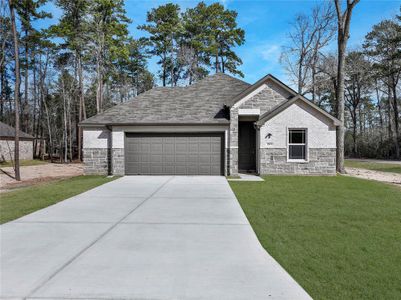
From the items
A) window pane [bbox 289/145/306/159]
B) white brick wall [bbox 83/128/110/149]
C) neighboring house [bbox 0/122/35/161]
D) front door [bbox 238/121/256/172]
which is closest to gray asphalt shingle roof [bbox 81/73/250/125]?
white brick wall [bbox 83/128/110/149]

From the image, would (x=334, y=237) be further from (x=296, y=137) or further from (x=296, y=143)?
(x=296, y=137)

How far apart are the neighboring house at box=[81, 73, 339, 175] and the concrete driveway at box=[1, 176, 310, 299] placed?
726 centimetres

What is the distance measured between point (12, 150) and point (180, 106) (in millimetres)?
22238

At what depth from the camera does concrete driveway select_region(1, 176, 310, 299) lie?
3256 millimetres

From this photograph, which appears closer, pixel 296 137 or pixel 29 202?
pixel 29 202

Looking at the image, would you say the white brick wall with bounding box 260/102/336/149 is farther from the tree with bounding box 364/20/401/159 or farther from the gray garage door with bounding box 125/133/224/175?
the tree with bounding box 364/20/401/159

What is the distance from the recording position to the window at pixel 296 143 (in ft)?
47.4

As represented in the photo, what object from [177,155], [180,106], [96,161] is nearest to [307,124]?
[177,155]

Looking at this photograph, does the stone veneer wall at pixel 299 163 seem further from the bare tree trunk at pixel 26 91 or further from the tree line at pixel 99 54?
the bare tree trunk at pixel 26 91

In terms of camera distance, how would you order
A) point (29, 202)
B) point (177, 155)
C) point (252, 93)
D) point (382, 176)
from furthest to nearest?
point (382, 176), point (252, 93), point (177, 155), point (29, 202)

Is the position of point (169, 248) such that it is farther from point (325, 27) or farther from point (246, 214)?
point (325, 27)

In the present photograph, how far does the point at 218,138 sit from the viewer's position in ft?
47.9

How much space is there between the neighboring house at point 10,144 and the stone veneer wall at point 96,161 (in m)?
16.2

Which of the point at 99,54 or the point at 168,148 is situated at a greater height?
the point at 99,54
